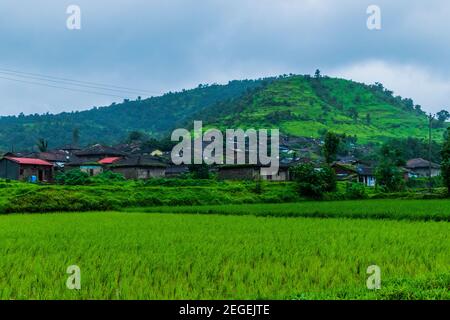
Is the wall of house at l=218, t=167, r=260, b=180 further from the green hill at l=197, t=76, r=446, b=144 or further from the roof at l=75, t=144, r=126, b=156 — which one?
the green hill at l=197, t=76, r=446, b=144

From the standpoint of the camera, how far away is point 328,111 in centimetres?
11500

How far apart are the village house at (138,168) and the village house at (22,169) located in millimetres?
7610

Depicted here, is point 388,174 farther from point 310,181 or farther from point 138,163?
point 138,163

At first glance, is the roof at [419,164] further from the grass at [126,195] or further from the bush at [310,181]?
the grass at [126,195]

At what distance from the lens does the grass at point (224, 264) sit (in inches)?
267

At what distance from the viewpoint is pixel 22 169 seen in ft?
156

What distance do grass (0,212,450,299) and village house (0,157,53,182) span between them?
35403mm

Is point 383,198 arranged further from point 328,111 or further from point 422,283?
point 328,111

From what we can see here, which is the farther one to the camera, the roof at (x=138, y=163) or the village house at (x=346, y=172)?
the village house at (x=346, y=172)

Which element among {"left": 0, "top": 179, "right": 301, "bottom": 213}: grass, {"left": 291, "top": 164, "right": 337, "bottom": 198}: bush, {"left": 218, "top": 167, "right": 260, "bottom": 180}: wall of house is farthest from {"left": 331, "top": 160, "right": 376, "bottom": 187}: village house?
{"left": 0, "top": 179, "right": 301, "bottom": 213}: grass

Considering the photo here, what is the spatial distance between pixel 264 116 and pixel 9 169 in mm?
61840

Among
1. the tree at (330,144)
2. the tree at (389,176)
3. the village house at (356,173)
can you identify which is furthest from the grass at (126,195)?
the village house at (356,173)

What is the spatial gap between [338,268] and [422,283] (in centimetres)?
164
